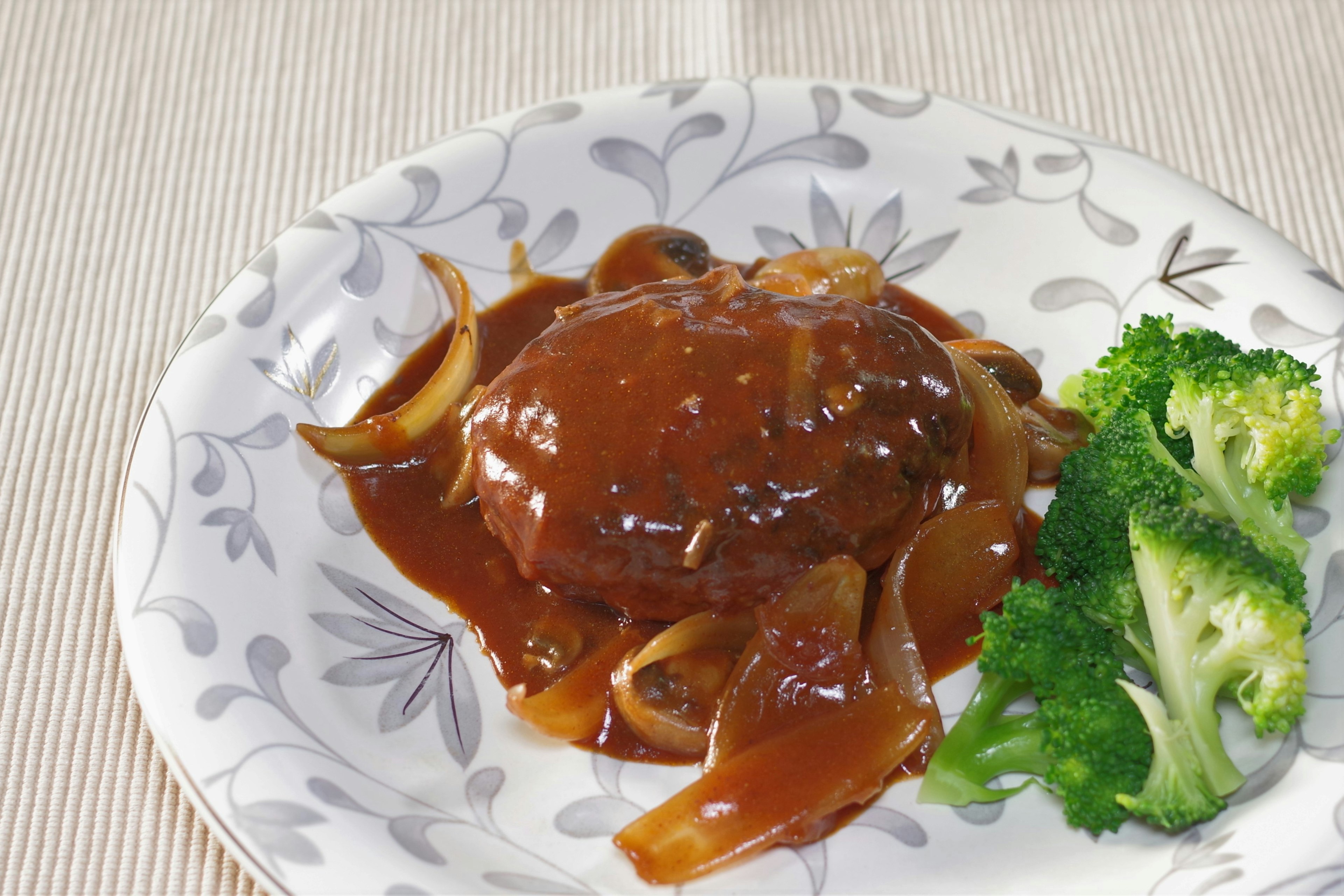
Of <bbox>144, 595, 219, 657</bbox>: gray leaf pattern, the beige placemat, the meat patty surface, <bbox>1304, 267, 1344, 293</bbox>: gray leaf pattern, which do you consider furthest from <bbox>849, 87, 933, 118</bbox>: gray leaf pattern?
<bbox>144, 595, 219, 657</bbox>: gray leaf pattern

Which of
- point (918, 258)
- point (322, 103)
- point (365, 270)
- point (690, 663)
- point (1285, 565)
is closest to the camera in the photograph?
point (1285, 565)

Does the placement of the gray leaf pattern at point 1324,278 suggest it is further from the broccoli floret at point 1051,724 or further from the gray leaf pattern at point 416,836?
the gray leaf pattern at point 416,836

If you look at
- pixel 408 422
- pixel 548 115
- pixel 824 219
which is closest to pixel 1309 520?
pixel 824 219

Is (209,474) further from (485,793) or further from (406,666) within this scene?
(485,793)

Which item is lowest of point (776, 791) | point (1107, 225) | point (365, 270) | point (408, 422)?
point (776, 791)

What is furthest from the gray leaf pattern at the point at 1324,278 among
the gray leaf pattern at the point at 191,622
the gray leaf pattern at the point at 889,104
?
the gray leaf pattern at the point at 191,622

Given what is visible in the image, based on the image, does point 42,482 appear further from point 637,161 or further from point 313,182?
point 637,161
